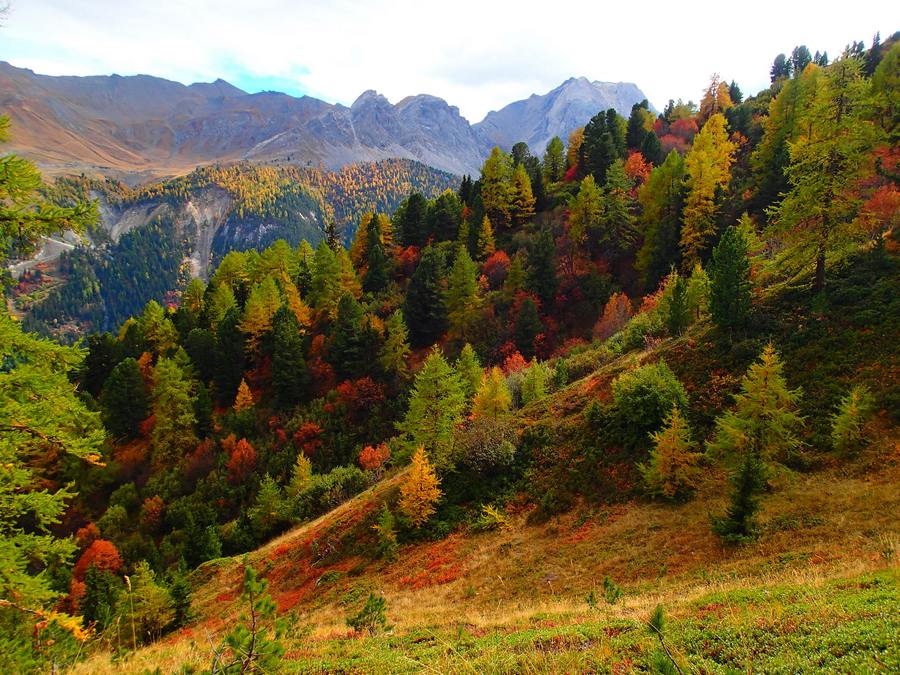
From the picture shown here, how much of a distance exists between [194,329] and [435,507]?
4309 cm

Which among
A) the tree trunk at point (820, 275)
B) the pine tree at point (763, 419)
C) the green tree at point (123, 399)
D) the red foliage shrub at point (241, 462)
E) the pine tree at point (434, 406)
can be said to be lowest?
the red foliage shrub at point (241, 462)

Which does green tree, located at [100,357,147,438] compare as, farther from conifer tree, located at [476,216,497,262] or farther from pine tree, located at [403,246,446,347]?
conifer tree, located at [476,216,497,262]

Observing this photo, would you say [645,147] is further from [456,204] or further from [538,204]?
[456,204]

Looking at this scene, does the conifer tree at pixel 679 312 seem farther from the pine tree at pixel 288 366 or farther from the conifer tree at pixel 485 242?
the pine tree at pixel 288 366

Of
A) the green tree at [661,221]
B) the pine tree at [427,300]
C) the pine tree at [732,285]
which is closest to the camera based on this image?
the pine tree at [732,285]

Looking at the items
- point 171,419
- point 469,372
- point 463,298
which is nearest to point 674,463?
point 469,372

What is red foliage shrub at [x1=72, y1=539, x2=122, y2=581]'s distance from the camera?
3303 cm

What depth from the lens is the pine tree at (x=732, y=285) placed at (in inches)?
993

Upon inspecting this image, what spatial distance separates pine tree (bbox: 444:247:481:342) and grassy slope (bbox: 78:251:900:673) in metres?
23.8

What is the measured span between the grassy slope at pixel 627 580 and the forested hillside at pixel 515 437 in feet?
0.37

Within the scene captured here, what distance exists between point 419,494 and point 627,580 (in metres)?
11.8

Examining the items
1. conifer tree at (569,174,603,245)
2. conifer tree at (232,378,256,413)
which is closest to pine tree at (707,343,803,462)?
conifer tree at (569,174,603,245)

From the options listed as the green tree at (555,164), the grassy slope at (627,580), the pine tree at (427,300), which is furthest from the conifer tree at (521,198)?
the grassy slope at (627,580)

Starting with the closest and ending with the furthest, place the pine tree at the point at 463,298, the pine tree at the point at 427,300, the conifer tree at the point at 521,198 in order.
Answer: the pine tree at the point at 463,298, the pine tree at the point at 427,300, the conifer tree at the point at 521,198
